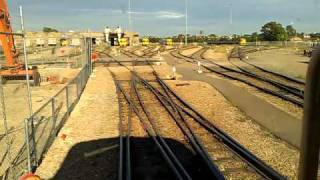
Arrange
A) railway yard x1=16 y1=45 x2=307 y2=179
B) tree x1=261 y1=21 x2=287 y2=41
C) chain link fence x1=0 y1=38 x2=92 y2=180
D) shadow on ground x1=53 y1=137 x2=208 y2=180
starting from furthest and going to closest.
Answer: tree x1=261 y1=21 x2=287 y2=41 < railway yard x1=16 y1=45 x2=307 y2=179 < shadow on ground x1=53 y1=137 x2=208 y2=180 < chain link fence x1=0 y1=38 x2=92 y2=180

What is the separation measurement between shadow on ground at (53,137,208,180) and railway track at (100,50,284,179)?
0.07 meters

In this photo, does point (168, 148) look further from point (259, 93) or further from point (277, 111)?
point (259, 93)

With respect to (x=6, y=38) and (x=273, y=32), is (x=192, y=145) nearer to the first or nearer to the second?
Answer: (x=6, y=38)

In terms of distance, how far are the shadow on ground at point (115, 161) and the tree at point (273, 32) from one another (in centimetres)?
10960

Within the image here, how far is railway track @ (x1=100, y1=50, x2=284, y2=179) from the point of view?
9000mm

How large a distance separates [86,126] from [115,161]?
4.52m

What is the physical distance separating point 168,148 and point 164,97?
375 inches

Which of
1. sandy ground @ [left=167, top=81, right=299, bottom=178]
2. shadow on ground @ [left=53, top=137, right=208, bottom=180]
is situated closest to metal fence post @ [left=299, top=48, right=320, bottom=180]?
shadow on ground @ [left=53, top=137, right=208, bottom=180]

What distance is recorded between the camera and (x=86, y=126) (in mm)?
14531

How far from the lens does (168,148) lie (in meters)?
10.9

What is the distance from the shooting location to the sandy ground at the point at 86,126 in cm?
1046

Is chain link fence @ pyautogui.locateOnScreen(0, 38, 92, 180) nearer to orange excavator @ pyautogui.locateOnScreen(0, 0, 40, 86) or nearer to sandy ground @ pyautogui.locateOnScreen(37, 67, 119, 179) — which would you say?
sandy ground @ pyautogui.locateOnScreen(37, 67, 119, 179)

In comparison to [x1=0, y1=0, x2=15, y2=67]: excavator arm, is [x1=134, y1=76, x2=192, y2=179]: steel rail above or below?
below

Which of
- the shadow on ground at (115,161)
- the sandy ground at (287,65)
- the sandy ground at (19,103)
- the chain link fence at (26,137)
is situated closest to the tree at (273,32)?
the sandy ground at (287,65)
